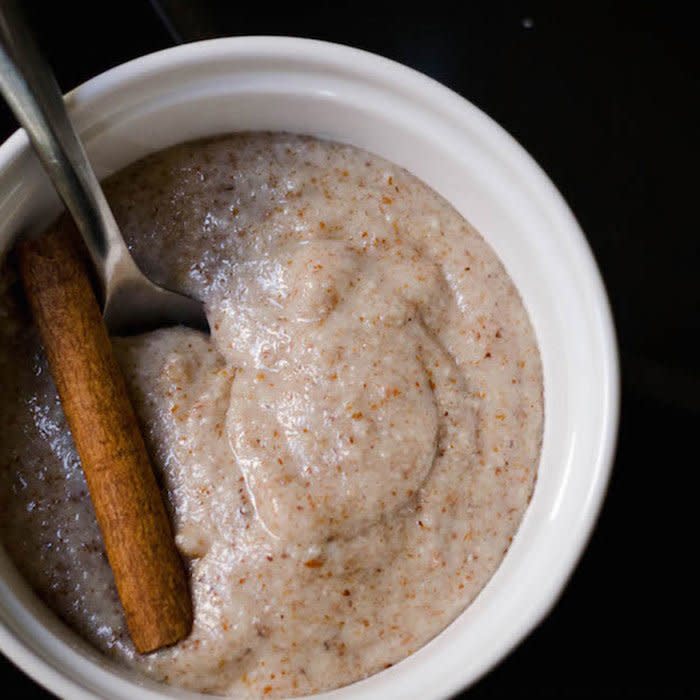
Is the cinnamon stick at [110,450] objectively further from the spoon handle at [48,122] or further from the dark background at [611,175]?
the dark background at [611,175]

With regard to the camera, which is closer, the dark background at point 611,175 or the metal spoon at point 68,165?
the metal spoon at point 68,165

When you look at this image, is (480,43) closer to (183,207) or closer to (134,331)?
(183,207)

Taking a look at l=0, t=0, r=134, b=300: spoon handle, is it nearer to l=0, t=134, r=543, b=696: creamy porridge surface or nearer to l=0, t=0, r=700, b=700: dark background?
l=0, t=134, r=543, b=696: creamy porridge surface

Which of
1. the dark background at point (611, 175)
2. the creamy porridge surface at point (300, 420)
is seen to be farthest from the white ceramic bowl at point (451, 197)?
the dark background at point (611, 175)

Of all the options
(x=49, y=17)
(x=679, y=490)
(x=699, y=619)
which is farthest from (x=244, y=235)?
(x=699, y=619)

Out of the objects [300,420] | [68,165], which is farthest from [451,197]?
[68,165]

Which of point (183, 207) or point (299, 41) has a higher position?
point (299, 41)
